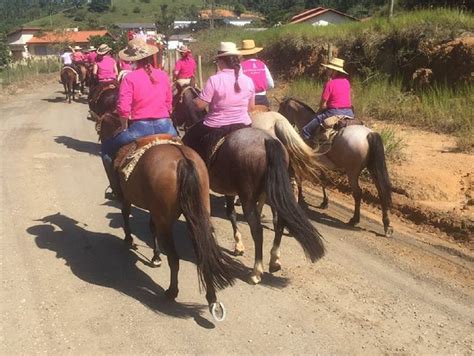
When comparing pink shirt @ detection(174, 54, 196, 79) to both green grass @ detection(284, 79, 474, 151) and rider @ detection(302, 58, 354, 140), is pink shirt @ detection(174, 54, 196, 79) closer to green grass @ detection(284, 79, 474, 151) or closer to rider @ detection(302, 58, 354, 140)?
green grass @ detection(284, 79, 474, 151)

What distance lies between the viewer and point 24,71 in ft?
111

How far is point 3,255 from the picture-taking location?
589 centimetres

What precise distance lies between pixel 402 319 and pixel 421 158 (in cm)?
516

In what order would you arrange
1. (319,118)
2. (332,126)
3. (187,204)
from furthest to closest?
(319,118), (332,126), (187,204)

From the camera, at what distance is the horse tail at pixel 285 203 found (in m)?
4.94

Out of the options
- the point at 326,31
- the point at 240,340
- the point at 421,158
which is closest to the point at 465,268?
the point at 240,340

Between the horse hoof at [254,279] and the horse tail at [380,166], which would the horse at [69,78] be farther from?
the horse hoof at [254,279]

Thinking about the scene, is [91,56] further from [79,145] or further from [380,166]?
[380,166]

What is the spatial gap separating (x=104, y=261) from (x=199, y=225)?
197 centimetres

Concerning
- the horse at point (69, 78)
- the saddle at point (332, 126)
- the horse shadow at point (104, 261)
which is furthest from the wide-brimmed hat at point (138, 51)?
the horse at point (69, 78)

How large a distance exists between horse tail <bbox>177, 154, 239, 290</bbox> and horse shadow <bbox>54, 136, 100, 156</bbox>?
725cm

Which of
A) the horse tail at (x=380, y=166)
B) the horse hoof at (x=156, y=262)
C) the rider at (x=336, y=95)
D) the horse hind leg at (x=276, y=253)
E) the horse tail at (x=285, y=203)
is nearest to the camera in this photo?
the horse tail at (x=285, y=203)

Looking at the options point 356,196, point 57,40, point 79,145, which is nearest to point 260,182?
point 356,196

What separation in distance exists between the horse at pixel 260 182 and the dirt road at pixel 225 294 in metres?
0.53
